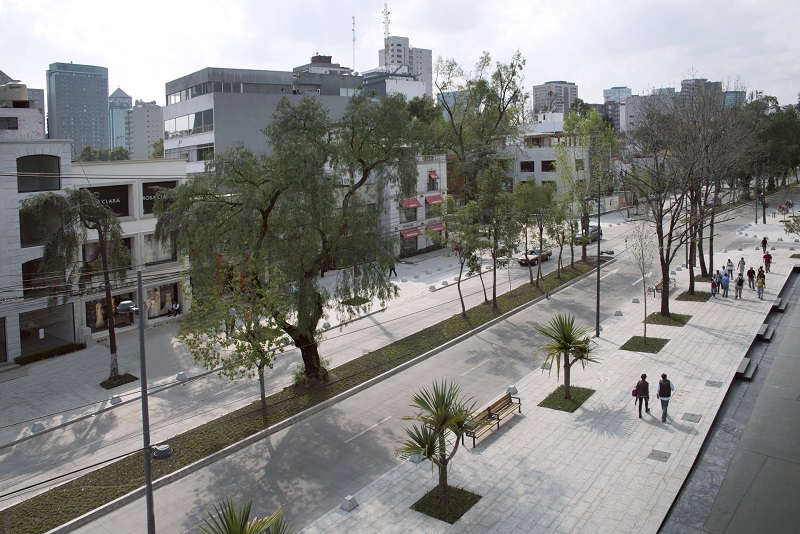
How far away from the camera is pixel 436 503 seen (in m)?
16.0

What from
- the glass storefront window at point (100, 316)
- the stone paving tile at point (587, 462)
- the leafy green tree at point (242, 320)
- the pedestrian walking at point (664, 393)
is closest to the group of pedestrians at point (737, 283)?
the stone paving tile at point (587, 462)

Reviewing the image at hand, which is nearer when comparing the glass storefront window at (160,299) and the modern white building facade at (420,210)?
the glass storefront window at (160,299)

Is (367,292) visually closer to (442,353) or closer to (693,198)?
(442,353)

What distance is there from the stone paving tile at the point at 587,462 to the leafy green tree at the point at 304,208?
722 cm

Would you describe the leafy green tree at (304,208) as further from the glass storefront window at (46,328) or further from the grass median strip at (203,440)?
the glass storefront window at (46,328)

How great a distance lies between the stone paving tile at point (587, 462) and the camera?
15.3 metres

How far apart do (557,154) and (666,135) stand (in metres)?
13.6

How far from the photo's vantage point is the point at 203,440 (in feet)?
66.4

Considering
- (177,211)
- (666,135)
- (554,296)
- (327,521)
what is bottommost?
(327,521)

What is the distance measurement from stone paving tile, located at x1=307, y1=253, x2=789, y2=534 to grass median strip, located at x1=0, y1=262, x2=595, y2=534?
217 inches

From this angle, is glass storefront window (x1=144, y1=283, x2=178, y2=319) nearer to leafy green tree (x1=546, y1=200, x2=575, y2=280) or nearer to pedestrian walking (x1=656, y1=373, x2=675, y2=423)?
leafy green tree (x1=546, y1=200, x2=575, y2=280)

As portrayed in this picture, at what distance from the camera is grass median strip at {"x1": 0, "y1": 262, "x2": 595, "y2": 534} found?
16422 mm

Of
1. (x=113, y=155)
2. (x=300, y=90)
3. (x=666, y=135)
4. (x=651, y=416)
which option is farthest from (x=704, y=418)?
(x=113, y=155)

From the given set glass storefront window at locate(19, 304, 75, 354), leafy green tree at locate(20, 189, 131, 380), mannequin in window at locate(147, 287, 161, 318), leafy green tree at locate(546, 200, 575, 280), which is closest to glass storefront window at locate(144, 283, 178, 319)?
mannequin in window at locate(147, 287, 161, 318)
